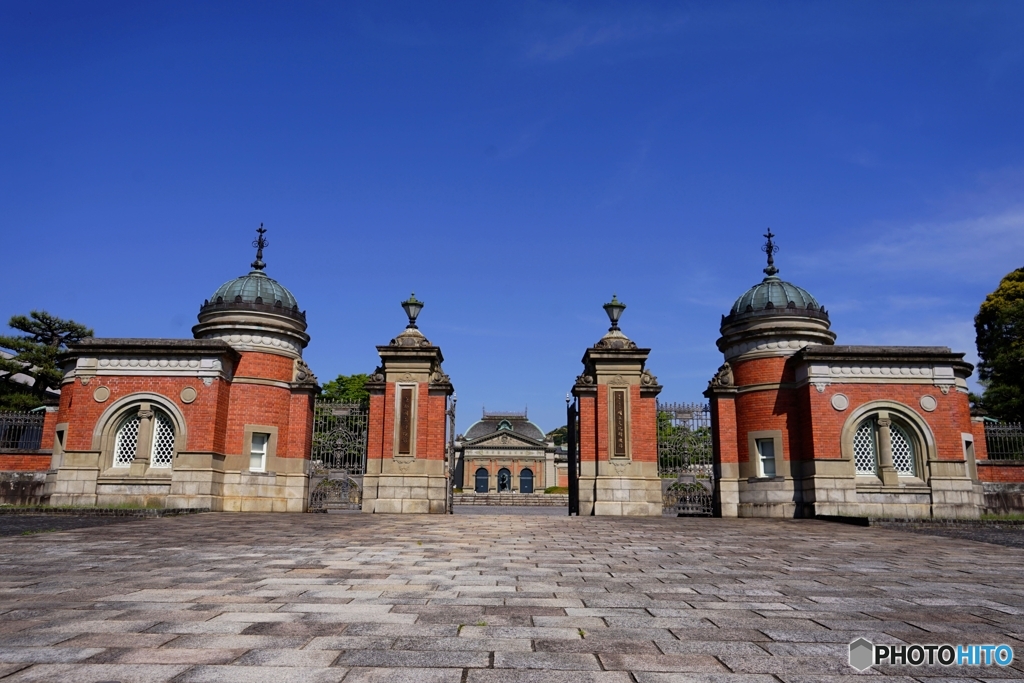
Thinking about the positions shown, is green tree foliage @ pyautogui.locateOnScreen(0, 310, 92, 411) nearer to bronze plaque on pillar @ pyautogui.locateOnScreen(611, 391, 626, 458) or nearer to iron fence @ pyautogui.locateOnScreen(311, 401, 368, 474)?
iron fence @ pyautogui.locateOnScreen(311, 401, 368, 474)

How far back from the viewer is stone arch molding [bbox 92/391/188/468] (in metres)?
18.0

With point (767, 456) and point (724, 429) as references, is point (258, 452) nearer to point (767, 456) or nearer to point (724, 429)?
point (724, 429)

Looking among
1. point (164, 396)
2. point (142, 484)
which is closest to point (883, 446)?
point (164, 396)

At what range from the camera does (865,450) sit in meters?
18.2

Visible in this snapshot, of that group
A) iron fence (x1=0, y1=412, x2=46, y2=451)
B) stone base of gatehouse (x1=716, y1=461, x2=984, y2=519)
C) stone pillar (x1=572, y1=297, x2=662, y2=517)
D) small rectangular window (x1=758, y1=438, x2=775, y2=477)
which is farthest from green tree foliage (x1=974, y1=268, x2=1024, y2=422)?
iron fence (x1=0, y1=412, x2=46, y2=451)

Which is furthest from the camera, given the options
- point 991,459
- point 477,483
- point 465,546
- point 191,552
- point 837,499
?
point 477,483

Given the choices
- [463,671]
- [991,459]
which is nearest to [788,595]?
[463,671]

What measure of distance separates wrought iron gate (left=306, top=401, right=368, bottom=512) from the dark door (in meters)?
52.1

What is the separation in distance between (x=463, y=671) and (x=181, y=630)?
6.48 feet

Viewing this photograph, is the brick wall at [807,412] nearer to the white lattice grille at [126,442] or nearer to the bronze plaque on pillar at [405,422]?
the bronze plaque on pillar at [405,422]

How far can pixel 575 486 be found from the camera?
18.8 m

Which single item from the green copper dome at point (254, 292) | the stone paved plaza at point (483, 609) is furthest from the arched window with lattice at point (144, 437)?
the stone paved plaza at point (483, 609)

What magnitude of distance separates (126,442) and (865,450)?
62.9ft

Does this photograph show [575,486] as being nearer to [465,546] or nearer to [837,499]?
[837,499]
